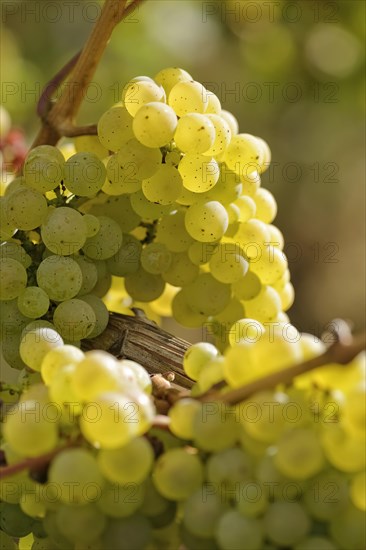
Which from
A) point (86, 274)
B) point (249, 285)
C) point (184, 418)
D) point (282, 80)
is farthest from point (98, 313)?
point (282, 80)

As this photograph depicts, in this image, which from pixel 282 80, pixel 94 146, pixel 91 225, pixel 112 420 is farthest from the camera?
pixel 282 80

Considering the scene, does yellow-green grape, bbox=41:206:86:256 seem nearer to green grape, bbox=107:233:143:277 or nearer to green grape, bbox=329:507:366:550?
green grape, bbox=107:233:143:277

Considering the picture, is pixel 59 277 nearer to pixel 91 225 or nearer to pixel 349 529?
pixel 91 225

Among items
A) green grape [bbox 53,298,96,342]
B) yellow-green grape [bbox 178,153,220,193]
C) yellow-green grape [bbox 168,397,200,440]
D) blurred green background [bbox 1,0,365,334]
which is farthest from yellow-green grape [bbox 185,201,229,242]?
blurred green background [bbox 1,0,365,334]

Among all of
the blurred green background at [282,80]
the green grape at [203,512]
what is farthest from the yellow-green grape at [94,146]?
the blurred green background at [282,80]

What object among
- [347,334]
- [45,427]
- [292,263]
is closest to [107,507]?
[45,427]

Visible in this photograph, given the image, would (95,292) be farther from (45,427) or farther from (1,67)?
(1,67)

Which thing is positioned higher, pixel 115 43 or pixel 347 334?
pixel 347 334
